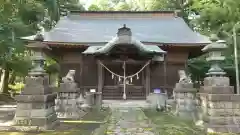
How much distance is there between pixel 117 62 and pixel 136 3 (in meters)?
22.0

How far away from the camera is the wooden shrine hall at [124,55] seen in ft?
46.4

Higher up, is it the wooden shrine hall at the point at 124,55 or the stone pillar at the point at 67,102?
the wooden shrine hall at the point at 124,55

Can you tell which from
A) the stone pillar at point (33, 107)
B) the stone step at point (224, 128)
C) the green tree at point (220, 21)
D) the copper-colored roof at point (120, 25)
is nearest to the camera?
the stone step at point (224, 128)

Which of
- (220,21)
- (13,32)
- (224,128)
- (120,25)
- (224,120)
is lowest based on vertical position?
(224,128)

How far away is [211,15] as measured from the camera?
19.7 metres

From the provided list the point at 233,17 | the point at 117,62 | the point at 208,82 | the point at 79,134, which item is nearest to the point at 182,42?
the point at 117,62

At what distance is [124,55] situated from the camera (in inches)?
578

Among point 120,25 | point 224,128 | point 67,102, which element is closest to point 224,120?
point 224,128

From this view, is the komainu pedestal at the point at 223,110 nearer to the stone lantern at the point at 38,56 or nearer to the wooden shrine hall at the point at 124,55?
the stone lantern at the point at 38,56

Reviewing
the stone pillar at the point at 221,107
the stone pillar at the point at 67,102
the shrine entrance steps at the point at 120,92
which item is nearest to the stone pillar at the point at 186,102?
the stone pillar at the point at 221,107

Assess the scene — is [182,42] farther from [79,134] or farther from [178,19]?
[79,134]

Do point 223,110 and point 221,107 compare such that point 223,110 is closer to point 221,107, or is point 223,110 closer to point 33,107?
point 221,107

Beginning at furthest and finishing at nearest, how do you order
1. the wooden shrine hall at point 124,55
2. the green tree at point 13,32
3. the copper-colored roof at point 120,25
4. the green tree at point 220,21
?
the green tree at point 220,21 → the copper-colored roof at point 120,25 → the green tree at point 13,32 → the wooden shrine hall at point 124,55

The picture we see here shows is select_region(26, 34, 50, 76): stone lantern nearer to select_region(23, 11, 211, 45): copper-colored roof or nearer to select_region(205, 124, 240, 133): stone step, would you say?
select_region(205, 124, 240, 133): stone step
